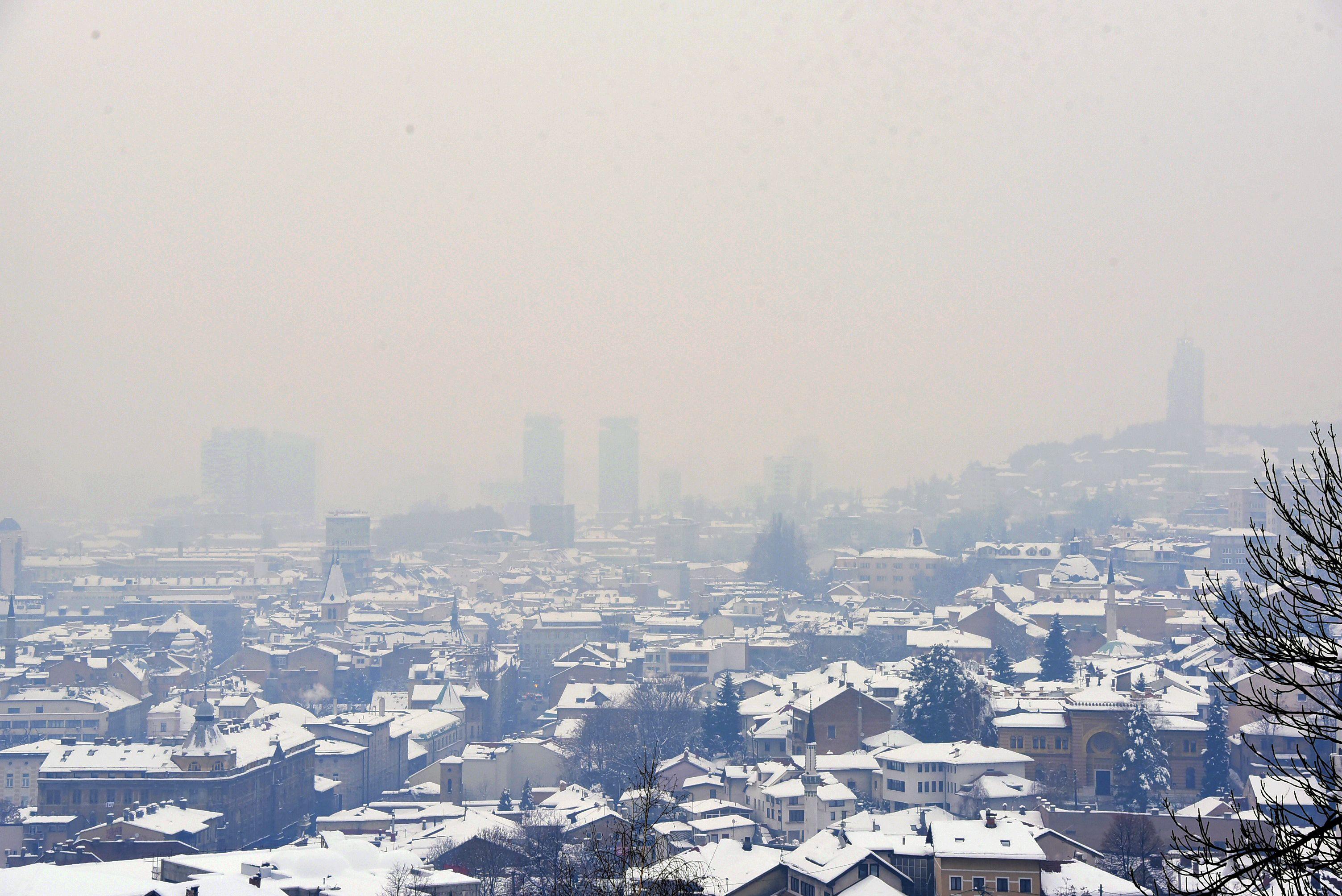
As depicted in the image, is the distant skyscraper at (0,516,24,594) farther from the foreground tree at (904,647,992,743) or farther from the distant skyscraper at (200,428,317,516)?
the foreground tree at (904,647,992,743)

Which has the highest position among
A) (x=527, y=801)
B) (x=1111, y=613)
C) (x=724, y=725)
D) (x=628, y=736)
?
(x=1111, y=613)

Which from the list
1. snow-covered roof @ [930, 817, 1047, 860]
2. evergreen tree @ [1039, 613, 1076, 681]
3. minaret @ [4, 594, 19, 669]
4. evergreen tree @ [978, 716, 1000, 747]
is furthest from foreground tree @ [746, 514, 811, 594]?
snow-covered roof @ [930, 817, 1047, 860]

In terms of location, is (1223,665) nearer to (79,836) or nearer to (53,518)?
(79,836)

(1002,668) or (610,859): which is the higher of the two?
(610,859)

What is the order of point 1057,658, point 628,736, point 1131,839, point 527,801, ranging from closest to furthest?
point 1131,839 < point 527,801 < point 628,736 < point 1057,658

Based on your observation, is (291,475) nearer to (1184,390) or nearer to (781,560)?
(781,560)

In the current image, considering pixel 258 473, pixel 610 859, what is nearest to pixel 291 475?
pixel 258 473
